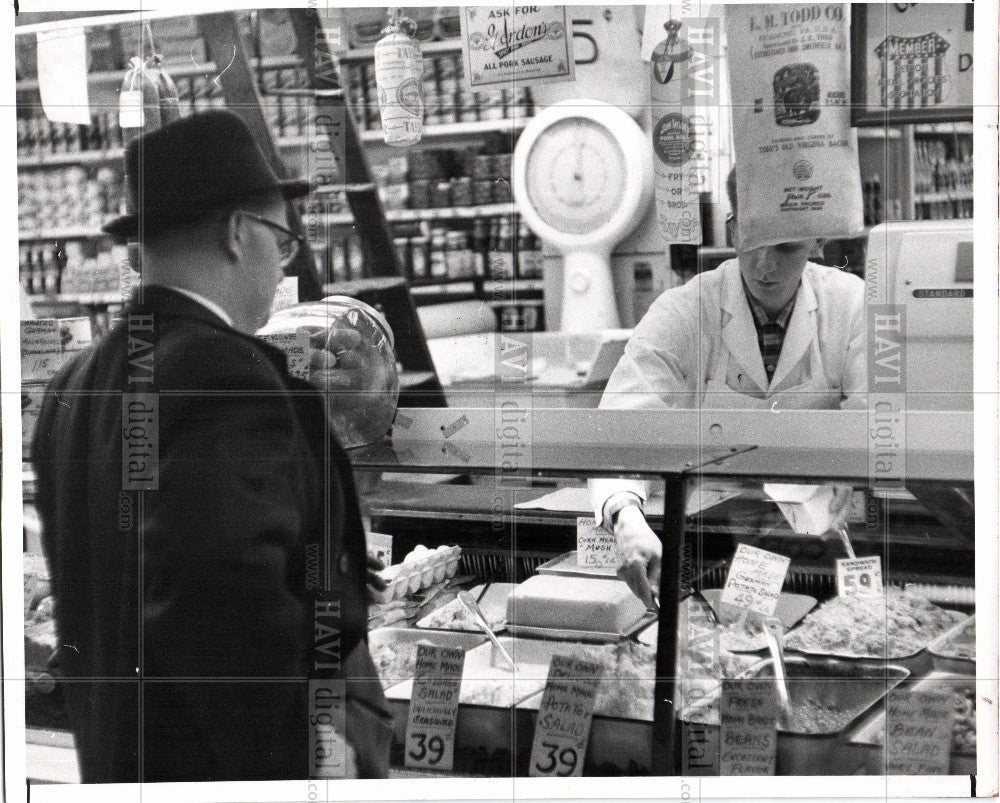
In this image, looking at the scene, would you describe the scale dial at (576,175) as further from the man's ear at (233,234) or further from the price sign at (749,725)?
the price sign at (749,725)

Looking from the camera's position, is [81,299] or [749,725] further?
[81,299]

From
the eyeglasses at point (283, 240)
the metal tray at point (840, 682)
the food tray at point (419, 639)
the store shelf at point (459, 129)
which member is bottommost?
the metal tray at point (840, 682)

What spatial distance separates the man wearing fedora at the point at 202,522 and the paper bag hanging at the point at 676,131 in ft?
2.47

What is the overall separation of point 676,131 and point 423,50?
0.53 m

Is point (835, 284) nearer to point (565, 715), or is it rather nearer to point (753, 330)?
point (753, 330)

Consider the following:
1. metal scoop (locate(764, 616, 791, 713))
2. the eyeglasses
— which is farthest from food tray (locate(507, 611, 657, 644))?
the eyeglasses

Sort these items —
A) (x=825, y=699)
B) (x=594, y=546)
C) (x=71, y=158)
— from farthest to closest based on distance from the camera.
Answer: (x=71, y=158) < (x=594, y=546) < (x=825, y=699)

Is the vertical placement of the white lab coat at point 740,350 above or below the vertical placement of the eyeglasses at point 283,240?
below

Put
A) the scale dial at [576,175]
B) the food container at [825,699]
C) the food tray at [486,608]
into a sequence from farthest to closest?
the scale dial at [576,175] < the food tray at [486,608] < the food container at [825,699]

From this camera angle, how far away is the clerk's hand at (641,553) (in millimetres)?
1725

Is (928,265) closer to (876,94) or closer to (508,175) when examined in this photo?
(876,94)

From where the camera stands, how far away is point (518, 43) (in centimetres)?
186

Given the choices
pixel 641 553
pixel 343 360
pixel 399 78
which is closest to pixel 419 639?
pixel 641 553

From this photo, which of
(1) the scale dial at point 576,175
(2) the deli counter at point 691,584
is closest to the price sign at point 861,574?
(2) the deli counter at point 691,584
